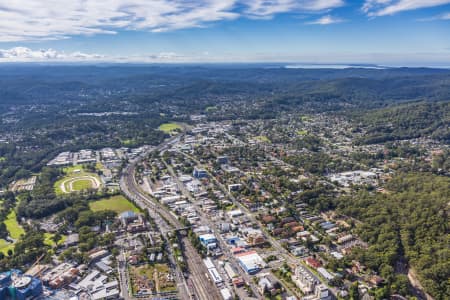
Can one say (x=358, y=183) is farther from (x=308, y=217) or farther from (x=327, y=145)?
(x=327, y=145)

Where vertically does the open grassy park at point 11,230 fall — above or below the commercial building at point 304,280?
below

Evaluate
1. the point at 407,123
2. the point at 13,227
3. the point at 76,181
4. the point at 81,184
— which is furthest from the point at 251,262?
the point at 407,123

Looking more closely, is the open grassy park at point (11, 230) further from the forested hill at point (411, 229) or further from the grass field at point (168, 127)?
the grass field at point (168, 127)

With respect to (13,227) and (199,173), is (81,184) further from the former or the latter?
(199,173)

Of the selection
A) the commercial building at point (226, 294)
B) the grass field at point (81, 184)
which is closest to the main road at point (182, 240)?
the commercial building at point (226, 294)

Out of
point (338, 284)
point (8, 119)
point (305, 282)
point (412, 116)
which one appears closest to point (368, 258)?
point (338, 284)

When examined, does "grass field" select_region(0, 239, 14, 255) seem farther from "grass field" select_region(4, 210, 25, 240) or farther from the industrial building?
the industrial building

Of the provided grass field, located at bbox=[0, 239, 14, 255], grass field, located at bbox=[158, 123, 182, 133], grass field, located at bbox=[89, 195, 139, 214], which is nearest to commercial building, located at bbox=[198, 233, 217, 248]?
grass field, located at bbox=[89, 195, 139, 214]

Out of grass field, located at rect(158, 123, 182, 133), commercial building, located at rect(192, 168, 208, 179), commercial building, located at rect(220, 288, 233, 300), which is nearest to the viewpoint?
commercial building, located at rect(220, 288, 233, 300)
